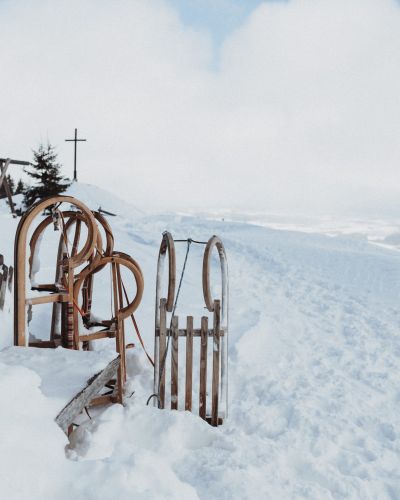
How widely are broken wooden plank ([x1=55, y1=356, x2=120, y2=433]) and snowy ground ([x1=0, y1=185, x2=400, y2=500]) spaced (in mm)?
205

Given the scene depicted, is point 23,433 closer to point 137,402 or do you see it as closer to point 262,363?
point 137,402

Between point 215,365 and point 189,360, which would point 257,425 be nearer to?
point 215,365

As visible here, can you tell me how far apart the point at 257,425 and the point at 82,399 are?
1.87 meters

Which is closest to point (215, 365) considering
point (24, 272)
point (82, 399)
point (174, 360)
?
point (174, 360)

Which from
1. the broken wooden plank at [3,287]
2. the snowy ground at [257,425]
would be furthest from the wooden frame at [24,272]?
the broken wooden plank at [3,287]

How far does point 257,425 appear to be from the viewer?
4500 mm

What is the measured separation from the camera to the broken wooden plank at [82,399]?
3.17m

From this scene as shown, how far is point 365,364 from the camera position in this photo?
248 inches

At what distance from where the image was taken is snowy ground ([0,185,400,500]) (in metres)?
2.65

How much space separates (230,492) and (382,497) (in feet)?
3.96

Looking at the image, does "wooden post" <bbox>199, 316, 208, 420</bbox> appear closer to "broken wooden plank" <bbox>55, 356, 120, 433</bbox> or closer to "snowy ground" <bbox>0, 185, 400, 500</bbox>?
"snowy ground" <bbox>0, 185, 400, 500</bbox>

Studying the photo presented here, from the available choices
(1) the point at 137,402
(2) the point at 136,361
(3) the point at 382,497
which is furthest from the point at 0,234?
(3) the point at 382,497

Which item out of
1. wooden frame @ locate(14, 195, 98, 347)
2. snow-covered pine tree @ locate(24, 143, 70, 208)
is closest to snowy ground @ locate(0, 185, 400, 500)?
wooden frame @ locate(14, 195, 98, 347)

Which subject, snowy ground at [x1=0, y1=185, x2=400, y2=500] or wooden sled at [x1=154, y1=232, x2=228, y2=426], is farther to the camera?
wooden sled at [x1=154, y1=232, x2=228, y2=426]
